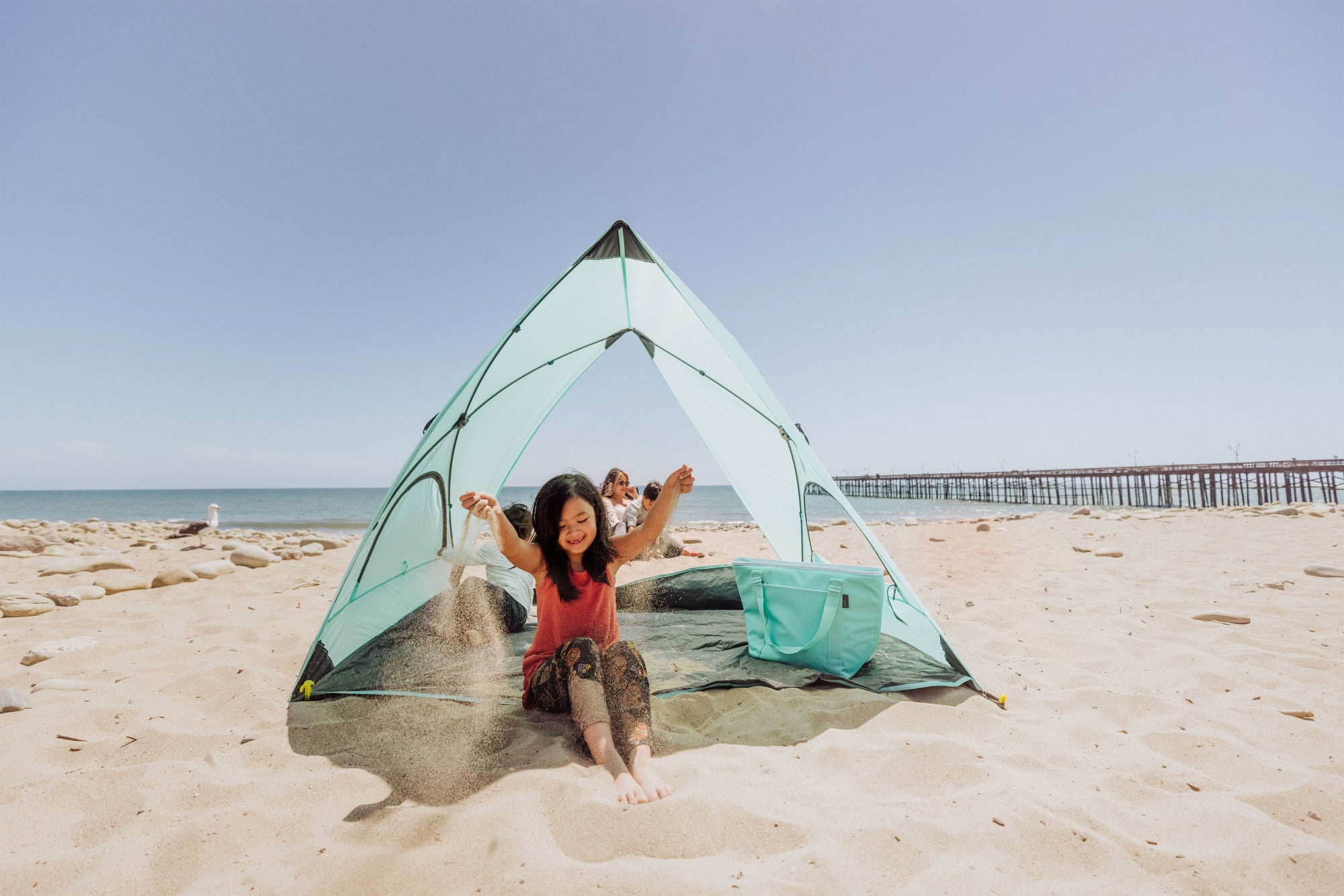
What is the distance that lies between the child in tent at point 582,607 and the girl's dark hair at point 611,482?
3.23m

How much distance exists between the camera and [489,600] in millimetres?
4035

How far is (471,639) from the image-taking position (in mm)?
3740

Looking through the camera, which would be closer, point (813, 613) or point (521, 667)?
point (813, 613)

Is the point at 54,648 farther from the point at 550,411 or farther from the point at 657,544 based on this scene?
the point at 657,544

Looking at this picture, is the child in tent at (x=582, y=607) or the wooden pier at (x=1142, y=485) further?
the wooden pier at (x=1142, y=485)

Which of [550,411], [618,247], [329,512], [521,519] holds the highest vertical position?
[618,247]

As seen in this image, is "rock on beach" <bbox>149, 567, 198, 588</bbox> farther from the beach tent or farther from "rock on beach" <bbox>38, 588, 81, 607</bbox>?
the beach tent

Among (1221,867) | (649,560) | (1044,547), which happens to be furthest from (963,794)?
(1044,547)

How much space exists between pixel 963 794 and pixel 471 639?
291cm

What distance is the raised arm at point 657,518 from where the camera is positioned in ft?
8.54

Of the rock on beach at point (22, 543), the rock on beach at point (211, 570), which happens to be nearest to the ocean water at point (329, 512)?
the rock on beach at point (22, 543)

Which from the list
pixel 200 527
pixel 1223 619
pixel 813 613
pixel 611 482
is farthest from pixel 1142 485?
pixel 200 527

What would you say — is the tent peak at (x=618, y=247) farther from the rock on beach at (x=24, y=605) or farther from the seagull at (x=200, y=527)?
the seagull at (x=200, y=527)

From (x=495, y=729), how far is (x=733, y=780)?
3.33ft
